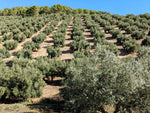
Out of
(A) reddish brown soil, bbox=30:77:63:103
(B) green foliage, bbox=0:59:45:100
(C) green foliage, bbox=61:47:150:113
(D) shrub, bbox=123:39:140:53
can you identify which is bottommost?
(A) reddish brown soil, bbox=30:77:63:103

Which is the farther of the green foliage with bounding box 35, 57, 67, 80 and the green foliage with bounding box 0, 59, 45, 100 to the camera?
the green foliage with bounding box 35, 57, 67, 80

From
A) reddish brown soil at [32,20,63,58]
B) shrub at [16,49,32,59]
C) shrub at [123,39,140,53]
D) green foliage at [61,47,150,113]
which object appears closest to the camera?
green foliage at [61,47,150,113]

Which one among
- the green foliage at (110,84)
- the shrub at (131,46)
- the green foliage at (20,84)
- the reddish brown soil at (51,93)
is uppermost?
the shrub at (131,46)

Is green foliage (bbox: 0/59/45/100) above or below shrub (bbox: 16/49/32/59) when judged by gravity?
below

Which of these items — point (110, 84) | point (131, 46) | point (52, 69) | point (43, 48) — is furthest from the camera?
point (43, 48)

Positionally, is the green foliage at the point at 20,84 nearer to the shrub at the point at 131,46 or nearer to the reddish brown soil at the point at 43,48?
the reddish brown soil at the point at 43,48

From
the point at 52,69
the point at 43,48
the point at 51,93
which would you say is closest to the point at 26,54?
the point at 43,48

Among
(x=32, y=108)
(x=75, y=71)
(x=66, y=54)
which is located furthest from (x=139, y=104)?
(x=66, y=54)

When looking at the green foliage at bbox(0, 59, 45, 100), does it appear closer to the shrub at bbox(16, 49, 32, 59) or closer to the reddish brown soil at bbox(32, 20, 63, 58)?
the shrub at bbox(16, 49, 32, 59)

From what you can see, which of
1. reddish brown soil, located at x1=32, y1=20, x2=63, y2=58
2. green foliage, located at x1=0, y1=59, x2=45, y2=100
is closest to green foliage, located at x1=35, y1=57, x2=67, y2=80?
green foliage, located at x1=0, y1=59, x2=45, y2=100

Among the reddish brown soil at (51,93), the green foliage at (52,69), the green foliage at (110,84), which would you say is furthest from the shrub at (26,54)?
the green foliage at (110,84)

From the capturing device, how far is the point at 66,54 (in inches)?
912

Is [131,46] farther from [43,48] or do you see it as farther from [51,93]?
[43,48]

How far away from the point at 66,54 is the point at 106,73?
1672 centimetres
